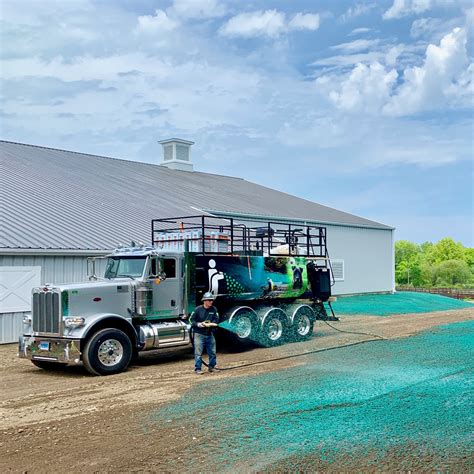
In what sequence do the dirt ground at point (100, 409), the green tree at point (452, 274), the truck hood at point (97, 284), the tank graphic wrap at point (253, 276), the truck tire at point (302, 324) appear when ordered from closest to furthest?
the dirt ground at point (100, 409) → the truck hood at point (97, 284) → the tank graphic wrap at point (253, 276) → the truck tire at point (302, 324) → the green tree at point (452, 274)

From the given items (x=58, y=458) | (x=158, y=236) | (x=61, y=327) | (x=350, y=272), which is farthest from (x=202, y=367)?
(x=350, y=272)

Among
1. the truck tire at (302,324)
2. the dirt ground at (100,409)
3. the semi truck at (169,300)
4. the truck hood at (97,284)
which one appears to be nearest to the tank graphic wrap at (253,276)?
the semi truck at (169,300)

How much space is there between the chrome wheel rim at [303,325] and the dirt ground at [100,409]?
391 millimetres

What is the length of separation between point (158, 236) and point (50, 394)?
25.2ft

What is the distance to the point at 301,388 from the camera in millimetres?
11492

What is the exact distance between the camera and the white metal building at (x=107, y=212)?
19.8 m

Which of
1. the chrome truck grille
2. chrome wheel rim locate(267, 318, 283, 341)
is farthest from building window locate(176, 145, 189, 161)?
the chrome truck grille

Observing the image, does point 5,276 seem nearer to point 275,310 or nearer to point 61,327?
point 61,327

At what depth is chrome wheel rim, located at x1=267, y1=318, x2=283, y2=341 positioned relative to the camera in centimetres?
1814

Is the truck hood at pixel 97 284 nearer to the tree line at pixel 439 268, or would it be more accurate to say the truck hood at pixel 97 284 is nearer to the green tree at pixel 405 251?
the tree line at pixel 439 268

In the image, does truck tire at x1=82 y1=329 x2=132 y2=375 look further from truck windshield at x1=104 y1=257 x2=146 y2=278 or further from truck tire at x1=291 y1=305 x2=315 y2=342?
truck tire at x1=291 y1=305 x2=315 y2=342

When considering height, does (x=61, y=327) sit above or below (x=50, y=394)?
above

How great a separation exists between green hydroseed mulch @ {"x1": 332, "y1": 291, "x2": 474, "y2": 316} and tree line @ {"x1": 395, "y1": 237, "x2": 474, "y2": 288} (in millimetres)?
49327

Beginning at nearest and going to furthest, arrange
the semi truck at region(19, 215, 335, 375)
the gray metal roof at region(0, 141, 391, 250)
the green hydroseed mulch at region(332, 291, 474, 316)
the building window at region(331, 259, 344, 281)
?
the semi truck at region(19, 215, 335, 375) → the gray metal roof at region(0, 141, 391, 250) → the green hydroseed mulch at region(332, 291, 474, 316) → the building window at region(331, 259, 344, 281)
